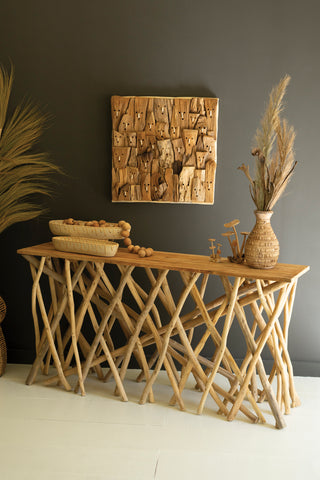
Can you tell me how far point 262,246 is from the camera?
2629 millimetres

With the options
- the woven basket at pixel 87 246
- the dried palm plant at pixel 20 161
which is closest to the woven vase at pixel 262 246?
the woven basket at pixel 87 246

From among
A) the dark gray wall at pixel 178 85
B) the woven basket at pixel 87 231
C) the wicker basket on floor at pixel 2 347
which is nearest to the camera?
the woven basket at pixel 87 231

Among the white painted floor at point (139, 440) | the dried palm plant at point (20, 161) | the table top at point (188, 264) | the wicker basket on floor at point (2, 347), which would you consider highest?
the dried palm plant at point (20, 161)

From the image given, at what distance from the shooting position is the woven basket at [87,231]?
9.58 ft

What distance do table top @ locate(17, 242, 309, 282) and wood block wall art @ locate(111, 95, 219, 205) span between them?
0.46 m

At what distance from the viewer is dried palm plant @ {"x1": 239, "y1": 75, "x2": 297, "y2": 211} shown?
101 inches

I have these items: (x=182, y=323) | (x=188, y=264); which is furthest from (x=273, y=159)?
(x=182, y=323)

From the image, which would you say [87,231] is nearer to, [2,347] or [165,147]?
[165,147]

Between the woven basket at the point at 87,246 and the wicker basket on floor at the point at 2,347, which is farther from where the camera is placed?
the wicker basket on floor at the point at 2,347

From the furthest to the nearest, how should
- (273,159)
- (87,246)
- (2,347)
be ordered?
(2,347) → (87,246) → (273,159)

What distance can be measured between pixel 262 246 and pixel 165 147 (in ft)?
3.11

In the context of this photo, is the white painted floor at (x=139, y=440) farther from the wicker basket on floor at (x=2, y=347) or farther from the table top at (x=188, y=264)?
the table top at (x=188, y=264)

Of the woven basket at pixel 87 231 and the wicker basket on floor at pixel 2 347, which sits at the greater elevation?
the woven basket at pixel 87 231

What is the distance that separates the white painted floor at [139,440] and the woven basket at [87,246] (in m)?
→ 0.85
